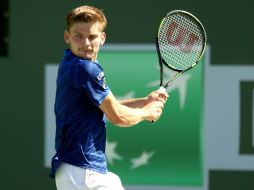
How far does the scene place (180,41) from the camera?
454cm

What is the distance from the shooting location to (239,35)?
6.20 m

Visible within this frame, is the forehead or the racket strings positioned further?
the racket strings

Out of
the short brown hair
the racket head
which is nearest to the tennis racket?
the racket head

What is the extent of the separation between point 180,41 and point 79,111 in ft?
4.21

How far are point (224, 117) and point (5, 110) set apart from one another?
1.87 meters

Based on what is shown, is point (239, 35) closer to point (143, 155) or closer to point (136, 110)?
point (143, 155)

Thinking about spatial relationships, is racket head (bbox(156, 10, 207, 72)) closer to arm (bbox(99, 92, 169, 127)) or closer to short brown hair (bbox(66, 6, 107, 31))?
arm (bbox(99, 92, 169, 127))

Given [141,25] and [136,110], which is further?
[141,25]

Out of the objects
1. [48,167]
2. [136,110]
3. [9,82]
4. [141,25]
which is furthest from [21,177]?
[136,110]

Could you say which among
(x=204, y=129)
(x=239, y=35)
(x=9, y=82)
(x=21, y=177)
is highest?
(x=239, y=35)

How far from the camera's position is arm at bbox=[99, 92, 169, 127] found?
346 cm

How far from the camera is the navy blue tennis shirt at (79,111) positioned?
341 centimetres

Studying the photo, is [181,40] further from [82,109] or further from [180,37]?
[82,109]

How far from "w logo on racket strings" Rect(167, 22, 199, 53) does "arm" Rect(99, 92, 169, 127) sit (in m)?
0.63
